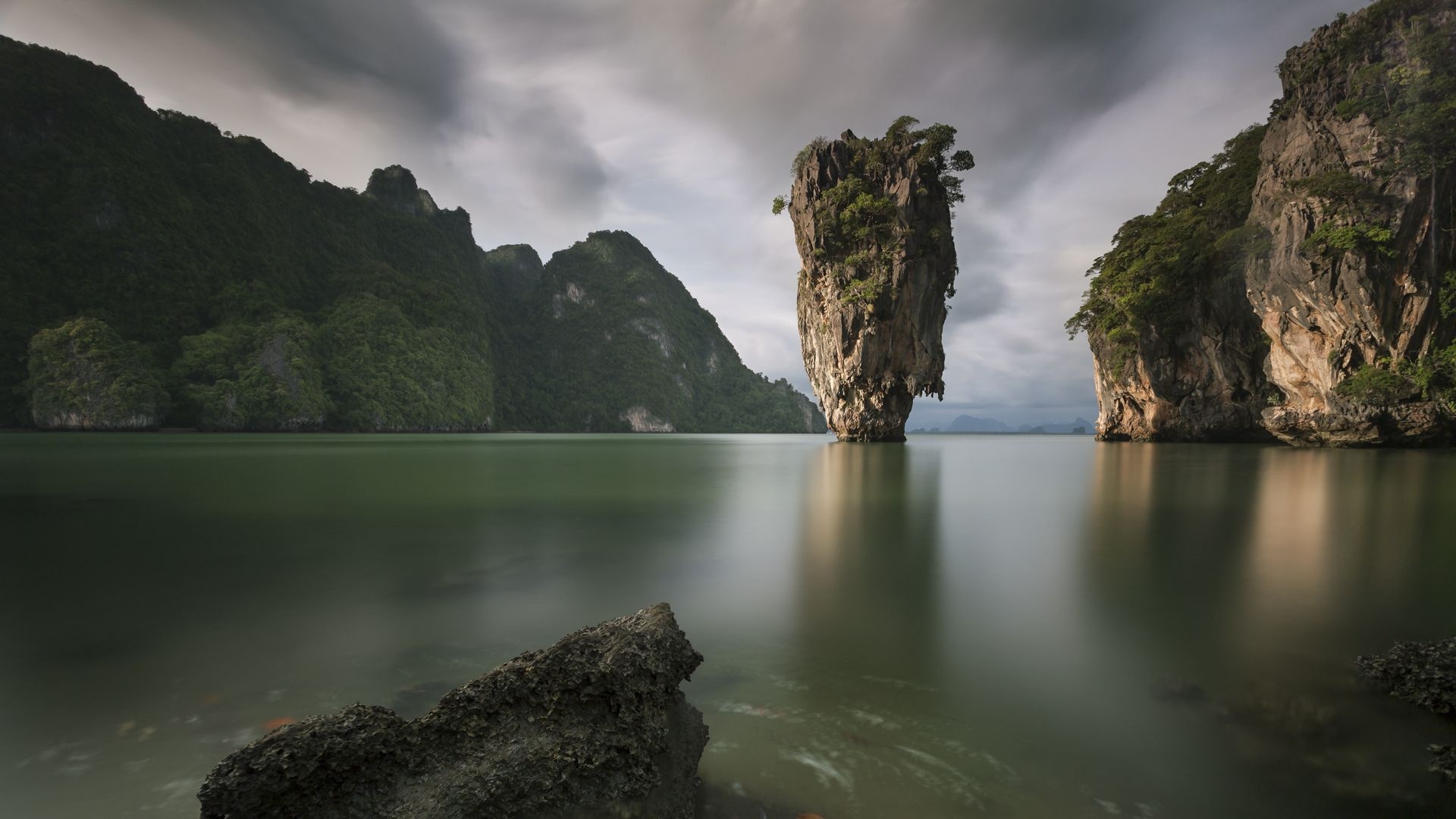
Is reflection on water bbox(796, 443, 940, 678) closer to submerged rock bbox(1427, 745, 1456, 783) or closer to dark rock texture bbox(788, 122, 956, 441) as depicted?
submerged rock bbox(1427, 745, 1456, 783)

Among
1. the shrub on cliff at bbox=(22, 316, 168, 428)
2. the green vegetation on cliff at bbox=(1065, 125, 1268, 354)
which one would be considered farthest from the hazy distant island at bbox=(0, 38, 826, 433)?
the green vegetation on cliff at bbox=(1065, 125, 1268, 354)

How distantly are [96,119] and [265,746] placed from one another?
11960cm

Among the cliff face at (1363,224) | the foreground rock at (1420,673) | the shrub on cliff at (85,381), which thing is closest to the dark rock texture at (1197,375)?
the cliff face at (1363,224)

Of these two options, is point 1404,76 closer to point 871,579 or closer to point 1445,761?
point 871,579

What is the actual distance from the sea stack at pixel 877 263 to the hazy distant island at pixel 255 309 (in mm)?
64632

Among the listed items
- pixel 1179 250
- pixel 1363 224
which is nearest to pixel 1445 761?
pixel 1363 224

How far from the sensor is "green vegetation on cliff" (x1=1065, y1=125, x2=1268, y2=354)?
32.7 metres

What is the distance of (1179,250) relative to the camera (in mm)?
32750

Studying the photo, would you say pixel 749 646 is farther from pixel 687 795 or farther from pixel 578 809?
pixel 578 809

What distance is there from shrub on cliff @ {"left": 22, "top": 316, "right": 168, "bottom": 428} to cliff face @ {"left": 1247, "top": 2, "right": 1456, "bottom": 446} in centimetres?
8931

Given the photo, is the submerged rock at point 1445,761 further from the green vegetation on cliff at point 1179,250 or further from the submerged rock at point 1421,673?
the green vegetation on cliff at point 1179,250

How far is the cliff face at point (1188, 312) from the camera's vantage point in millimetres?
32844

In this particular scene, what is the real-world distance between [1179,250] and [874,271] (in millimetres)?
18383

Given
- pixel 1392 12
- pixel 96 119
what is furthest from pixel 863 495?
pixel 96 119
